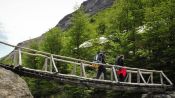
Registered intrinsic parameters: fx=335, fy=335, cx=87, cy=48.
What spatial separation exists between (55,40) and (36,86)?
620 centimetres

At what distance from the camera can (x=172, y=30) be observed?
28594 mm

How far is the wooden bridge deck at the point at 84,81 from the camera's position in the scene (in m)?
18.6

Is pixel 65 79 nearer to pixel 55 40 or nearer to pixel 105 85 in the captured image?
pixel 105 85

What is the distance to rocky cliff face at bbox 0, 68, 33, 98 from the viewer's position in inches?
642

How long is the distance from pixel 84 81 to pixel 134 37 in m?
12.3

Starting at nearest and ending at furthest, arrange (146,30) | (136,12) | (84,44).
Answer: (146,30)
(136,12)
(84,44)

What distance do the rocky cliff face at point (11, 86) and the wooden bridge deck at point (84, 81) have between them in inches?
26.5

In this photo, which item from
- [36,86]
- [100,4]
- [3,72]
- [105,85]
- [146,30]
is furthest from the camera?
[100,4]

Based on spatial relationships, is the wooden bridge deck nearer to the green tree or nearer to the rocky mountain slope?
the green tree

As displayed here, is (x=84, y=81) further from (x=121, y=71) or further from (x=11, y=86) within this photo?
(x=11, y=86)

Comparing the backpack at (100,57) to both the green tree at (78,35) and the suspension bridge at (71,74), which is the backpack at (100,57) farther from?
the green tree at (78,35)

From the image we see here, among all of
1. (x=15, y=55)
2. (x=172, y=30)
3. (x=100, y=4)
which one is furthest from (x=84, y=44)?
(x=100, y=4)

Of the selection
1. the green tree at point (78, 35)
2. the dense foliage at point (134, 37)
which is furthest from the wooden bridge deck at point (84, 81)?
the green tree at point (78, 35)

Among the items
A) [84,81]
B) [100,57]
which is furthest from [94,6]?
[84,81]
